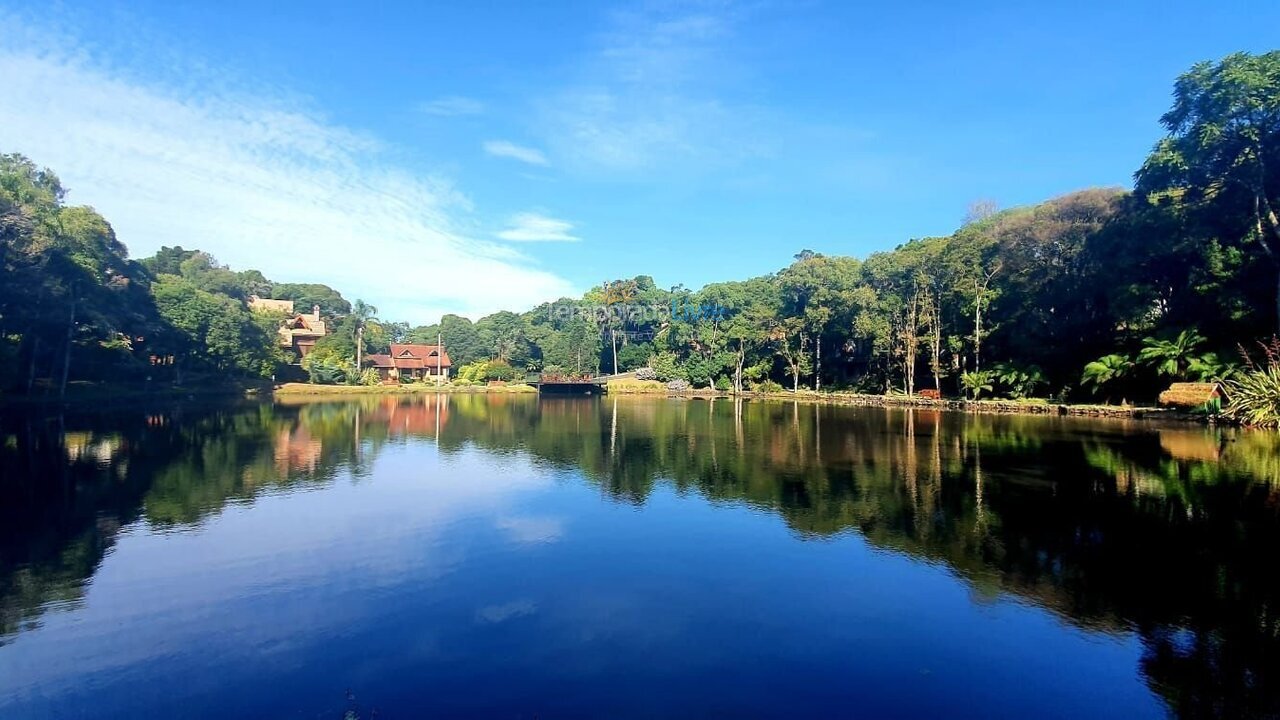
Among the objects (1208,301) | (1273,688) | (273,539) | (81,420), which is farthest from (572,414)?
(1273,688)

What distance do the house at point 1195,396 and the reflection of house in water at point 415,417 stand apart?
32031 millimetres

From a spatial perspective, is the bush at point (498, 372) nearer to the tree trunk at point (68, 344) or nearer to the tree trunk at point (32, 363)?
the tree trunk at point (68, 344)

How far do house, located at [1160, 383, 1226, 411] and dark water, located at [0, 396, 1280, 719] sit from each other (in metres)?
9.12

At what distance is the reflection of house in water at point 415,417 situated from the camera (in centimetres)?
2936

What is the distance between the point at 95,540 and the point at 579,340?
204 ft

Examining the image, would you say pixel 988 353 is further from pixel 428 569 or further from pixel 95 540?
pixel 95 540

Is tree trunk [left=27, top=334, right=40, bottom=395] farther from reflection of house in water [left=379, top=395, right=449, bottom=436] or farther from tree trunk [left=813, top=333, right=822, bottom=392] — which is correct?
tree trunk [left=813, top=333, right=822, bottom=392]

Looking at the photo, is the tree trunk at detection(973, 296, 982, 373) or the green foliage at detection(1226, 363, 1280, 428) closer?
the green foliage at detection(1226, 363, 1280, 428)

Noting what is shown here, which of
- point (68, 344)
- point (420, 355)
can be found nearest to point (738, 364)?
point (420, 355)

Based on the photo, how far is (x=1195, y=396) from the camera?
1077 inches

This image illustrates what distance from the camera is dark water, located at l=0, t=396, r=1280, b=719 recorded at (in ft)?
20.3

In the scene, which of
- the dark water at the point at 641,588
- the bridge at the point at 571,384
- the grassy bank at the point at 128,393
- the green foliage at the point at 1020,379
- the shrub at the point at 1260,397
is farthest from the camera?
the bridge at the point at 571,384

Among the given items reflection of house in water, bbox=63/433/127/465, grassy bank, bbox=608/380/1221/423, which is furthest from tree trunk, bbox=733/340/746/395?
reflection of house in water, bbox=63/433/127/465

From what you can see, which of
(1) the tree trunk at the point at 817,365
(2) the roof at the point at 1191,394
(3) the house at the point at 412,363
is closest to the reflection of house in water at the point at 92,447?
(2) the roof at the point at 1191,394
